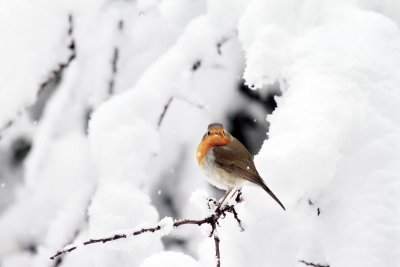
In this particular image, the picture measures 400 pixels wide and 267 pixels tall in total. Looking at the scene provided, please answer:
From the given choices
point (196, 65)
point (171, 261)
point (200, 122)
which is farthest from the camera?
point (200, 122)

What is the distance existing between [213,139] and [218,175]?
0.17 m

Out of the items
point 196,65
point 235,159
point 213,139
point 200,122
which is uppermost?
point 200,122

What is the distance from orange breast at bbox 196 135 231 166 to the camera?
7.37ft

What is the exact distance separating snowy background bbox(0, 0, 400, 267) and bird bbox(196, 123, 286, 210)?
0.12m

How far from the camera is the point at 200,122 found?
4.91 m

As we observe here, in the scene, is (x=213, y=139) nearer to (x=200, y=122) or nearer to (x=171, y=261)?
(x=171, y=261)

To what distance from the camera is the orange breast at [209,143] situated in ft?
7.37

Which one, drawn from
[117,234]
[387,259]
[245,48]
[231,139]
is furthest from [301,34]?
[117,234]

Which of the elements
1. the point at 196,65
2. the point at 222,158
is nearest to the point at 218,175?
the point at 222,158

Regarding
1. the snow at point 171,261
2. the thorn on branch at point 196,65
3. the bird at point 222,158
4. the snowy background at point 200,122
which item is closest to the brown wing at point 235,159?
the bird at point 222,158

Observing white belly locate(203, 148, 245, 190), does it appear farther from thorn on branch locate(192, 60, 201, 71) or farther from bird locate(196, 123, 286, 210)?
thorn on branch locate(192, 60, 201, 71)

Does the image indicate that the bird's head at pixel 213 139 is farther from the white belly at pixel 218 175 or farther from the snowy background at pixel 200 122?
the snowy background at pixel 200 122

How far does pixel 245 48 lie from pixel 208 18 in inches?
30.9

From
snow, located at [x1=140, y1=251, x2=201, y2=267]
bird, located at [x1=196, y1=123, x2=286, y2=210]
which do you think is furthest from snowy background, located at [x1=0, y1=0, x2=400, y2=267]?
bird, located at [x1=196, y1=123, x2=286, y2=210]
